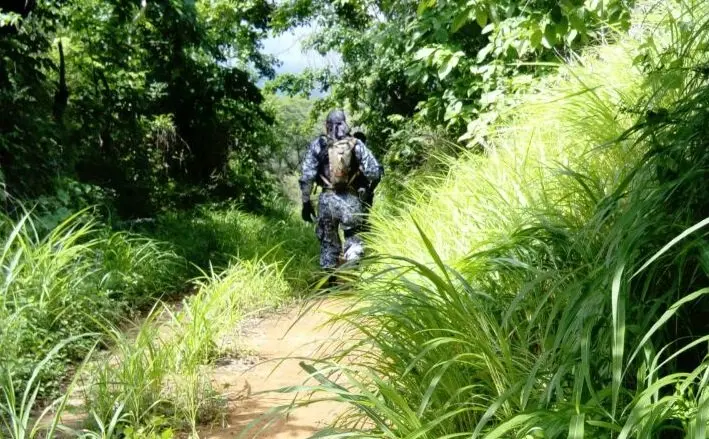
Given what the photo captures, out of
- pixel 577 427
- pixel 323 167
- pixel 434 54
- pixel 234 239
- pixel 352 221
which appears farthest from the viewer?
pixel 234 239

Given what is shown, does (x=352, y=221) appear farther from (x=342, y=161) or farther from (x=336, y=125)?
(x=336, y=125)

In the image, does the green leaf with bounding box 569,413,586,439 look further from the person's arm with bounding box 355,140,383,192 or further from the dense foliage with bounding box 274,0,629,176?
the person's arm with bounding box 355,140,383,192

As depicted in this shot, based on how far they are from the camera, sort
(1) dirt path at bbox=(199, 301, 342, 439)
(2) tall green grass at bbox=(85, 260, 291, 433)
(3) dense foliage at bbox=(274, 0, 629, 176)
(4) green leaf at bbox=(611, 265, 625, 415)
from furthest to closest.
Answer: (3) dense foliage at bbox=(274, 0, 629, 176)
(1) dirt path at bbox=(199, 301, 342, 439)
(2) tall green grass at bbox=(85, 260, 291, 433)
(4) green leaf at bbox=(611, 265, 625, 415)

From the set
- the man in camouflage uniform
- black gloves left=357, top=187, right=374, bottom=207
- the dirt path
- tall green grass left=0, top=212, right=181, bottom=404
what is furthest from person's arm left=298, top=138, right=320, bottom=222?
tall green grass left=0, top=212, right=181, bottom=404

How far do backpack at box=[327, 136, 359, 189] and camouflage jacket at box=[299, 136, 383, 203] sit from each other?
0.24ft

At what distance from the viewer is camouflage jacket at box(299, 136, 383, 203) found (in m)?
6.45

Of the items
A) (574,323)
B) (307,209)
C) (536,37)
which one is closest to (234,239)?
(307,209)

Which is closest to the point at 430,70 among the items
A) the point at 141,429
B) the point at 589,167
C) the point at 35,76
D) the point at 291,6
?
the point at 589,167

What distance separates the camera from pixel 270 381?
386cm

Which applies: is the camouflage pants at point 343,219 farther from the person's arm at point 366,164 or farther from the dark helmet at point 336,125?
the dark helmet at point 336,125

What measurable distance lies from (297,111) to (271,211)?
2914 cm

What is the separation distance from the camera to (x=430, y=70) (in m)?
6.97

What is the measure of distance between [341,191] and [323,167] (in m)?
0.32

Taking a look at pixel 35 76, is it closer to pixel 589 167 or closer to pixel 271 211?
pixel 589 167
